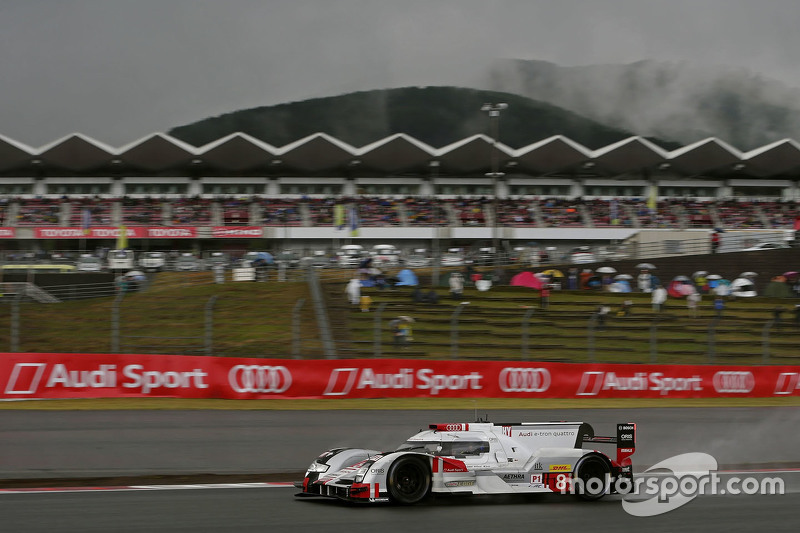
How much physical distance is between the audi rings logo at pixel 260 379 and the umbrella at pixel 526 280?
14.5 m

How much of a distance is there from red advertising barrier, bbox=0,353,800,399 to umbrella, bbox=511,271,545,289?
10.1 metres

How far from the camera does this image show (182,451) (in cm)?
1248

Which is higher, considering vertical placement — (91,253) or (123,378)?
(91,253)

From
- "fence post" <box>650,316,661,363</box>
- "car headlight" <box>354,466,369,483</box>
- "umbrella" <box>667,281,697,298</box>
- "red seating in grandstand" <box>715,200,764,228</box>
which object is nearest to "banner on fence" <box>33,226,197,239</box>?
"umbrella" <box>667,281,697,298</box>

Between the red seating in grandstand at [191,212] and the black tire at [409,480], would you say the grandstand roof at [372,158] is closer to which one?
the red seating in grandstand at [191,212]

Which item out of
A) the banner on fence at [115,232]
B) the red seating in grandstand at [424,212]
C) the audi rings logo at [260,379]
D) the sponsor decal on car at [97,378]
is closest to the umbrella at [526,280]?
the audi rings logo at [260,379]

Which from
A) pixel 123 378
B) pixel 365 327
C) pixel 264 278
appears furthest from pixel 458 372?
pixel 264 278

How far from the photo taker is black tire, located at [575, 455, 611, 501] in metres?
9.75

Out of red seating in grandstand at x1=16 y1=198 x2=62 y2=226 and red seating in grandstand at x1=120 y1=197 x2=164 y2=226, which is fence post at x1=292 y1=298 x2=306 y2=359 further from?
red seating in grandstand at x1=16 y1=198 x2=62 y2=226

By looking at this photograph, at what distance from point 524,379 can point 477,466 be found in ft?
38.9

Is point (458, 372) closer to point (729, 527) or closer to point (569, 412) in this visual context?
point (569, 412)

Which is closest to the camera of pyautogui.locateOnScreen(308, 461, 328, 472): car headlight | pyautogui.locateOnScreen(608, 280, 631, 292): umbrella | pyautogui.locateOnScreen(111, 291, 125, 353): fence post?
pyautogui.locateOnScreen(308, 461, 328, 472): car headlight

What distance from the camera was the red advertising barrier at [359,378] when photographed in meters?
18.3

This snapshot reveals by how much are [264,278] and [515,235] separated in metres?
24.2
